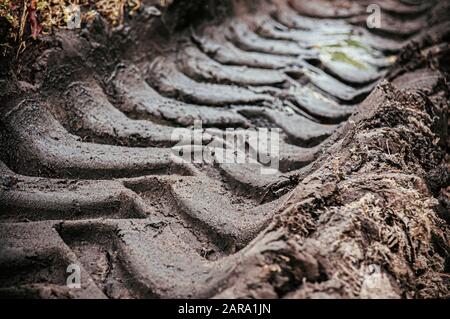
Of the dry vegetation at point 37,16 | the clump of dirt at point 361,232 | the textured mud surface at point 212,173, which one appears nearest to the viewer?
the clump of dirt at point 361,232

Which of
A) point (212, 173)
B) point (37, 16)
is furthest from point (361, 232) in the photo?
point (37, 16)

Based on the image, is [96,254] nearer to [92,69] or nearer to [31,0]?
[92,69]

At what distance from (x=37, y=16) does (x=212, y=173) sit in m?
1.11

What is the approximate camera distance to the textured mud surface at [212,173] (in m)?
1.27

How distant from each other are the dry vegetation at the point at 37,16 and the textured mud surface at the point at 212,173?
3.1 inches

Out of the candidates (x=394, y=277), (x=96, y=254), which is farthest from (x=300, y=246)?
(x=96, y=254)

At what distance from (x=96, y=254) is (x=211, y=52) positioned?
1802 mm

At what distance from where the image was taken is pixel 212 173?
6.26ft

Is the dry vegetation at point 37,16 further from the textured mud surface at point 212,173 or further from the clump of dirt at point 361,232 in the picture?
the clump of dirt at point 361,232

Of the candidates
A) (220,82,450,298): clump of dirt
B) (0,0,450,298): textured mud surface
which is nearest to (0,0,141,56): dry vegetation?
(0,0,450,298): textured mud surface

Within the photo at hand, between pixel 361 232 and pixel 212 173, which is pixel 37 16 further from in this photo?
pixel 361 232

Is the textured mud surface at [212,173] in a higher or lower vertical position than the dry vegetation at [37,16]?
lower

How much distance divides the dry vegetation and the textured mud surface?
0.26ft

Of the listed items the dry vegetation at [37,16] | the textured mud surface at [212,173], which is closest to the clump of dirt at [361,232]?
the textured mud surface at [212,173]
